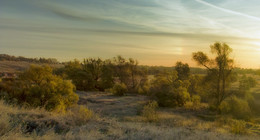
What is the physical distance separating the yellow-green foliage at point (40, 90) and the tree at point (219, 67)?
14897mm

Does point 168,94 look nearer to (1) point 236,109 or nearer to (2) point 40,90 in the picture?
(1) point 236,109

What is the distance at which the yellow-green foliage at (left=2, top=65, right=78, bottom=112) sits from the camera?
61.5 feet

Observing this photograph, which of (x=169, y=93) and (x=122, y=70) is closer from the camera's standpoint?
(x=169, y=93)

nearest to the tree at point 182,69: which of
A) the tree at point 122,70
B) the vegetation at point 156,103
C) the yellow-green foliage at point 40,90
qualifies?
the vegetation at point 156,103

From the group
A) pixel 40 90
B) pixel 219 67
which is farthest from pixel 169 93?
pixel 40 90

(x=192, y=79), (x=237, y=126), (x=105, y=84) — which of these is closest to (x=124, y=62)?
(x=105, y=84)

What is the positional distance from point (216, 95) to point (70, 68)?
1238 inches

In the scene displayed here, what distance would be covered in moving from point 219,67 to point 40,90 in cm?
1848

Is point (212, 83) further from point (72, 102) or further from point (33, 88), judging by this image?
point (33, 88)

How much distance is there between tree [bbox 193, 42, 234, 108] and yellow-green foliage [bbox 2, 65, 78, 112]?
48.9ft

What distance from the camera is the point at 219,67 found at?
80.8 feet

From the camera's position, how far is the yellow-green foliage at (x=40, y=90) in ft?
61.5

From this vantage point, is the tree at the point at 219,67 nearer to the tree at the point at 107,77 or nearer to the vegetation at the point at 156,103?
the vegetation at the point at 156,103

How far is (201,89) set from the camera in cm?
2720
